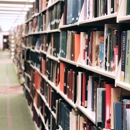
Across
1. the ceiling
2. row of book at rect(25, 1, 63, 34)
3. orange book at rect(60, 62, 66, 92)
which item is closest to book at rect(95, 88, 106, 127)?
orange book at rect(60, 62, 66, 92)

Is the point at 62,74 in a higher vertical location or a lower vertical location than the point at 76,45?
lower

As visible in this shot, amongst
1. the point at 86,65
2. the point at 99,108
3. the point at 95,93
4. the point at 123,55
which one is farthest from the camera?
the point at 86,65

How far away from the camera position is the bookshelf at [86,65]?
175cm

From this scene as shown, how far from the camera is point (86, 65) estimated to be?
89.0 inches

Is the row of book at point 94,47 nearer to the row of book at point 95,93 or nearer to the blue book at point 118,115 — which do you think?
the row of book at point 95,93

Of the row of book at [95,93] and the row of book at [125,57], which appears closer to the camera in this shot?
the row of book at [125,57]

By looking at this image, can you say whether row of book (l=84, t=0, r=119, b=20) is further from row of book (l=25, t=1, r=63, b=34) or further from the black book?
row of book (l=25, t=1, r=63, b=34)

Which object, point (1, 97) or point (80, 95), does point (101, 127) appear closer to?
point (80, 95)

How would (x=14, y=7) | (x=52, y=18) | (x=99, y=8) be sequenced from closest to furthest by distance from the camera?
(x=99, y=8) → (x=52, y=18) → (x=14, y=7)

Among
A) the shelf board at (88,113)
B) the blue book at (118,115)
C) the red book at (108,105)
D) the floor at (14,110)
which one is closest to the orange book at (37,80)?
the floor at (14,110)

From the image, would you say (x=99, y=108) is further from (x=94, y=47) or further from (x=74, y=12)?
(x=74, y=12)

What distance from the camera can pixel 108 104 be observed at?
1.80m

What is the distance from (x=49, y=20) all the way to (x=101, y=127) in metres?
2.45

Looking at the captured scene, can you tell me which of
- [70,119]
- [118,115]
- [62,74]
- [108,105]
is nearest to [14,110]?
[62,74]
